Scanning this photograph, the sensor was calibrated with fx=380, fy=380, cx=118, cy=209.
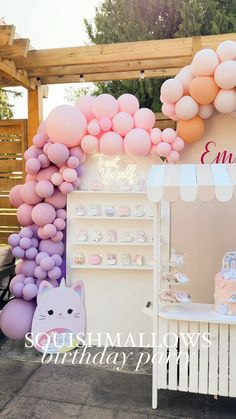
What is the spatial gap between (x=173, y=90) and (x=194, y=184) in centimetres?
138

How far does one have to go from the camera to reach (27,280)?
3.86 metres

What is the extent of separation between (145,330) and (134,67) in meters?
3.23

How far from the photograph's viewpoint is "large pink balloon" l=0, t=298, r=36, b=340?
3766 mm

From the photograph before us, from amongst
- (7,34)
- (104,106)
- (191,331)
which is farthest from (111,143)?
(191,331)

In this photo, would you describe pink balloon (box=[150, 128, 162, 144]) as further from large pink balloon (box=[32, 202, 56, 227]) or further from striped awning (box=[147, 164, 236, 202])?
large pink balloon (box=[32, 202, 56, 227])

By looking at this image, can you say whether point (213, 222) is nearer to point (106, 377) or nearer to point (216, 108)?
point (216, 108)

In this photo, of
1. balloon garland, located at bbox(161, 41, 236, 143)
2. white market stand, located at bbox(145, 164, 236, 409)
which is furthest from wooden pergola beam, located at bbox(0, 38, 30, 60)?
white market stand, located at bbox(145, 164, 236, 409)

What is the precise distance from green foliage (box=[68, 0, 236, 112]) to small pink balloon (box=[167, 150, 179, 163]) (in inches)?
252

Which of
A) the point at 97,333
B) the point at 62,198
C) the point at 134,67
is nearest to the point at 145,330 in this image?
the point at 97,333

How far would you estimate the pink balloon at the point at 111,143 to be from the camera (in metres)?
3.75

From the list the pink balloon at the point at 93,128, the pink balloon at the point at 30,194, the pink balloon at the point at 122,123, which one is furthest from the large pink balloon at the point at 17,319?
the pink balloon at the point at 122,123

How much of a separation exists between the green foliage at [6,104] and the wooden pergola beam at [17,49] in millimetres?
10794

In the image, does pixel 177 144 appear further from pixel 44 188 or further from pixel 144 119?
pixel 44 188

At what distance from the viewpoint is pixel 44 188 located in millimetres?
3770
